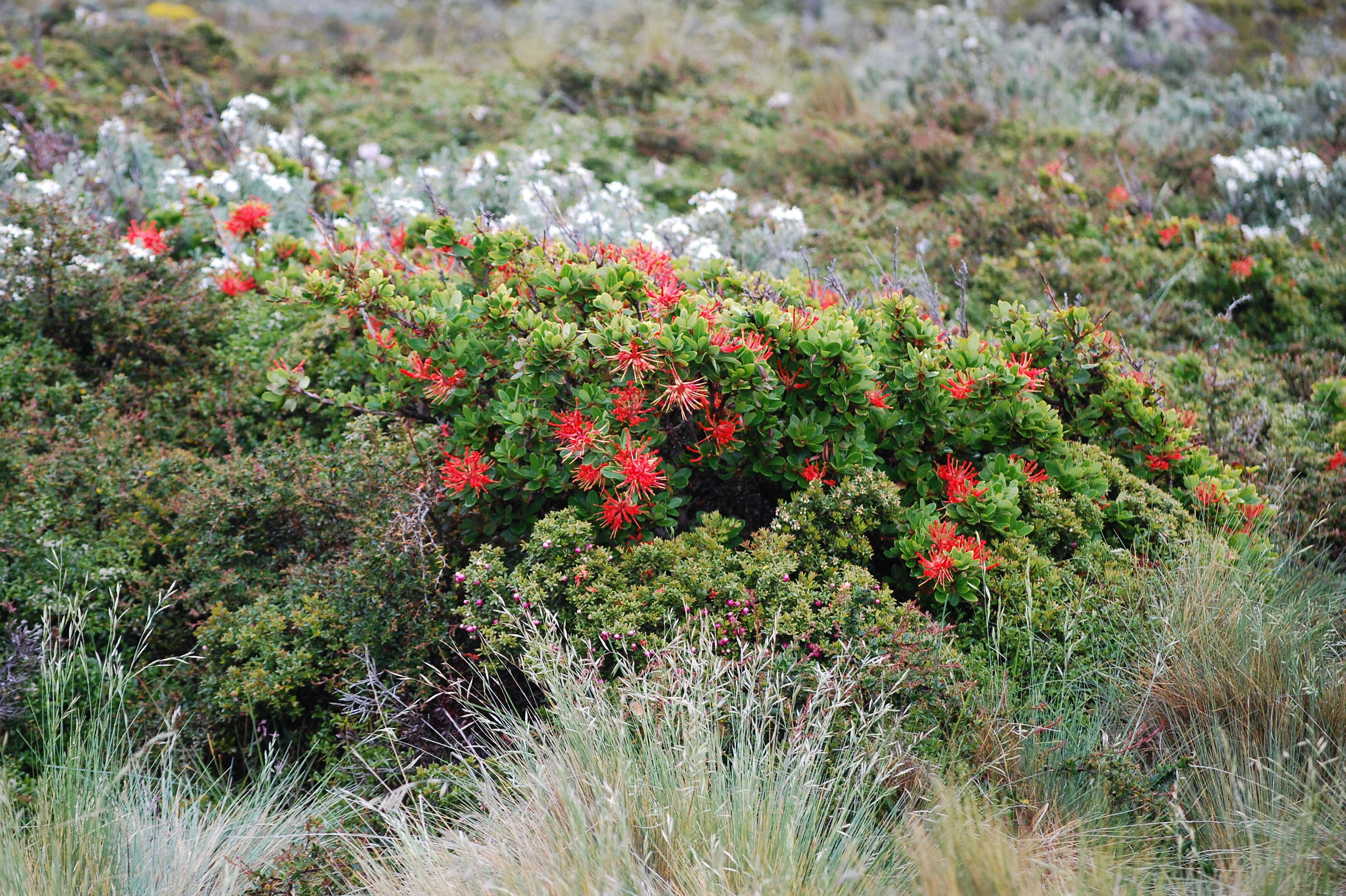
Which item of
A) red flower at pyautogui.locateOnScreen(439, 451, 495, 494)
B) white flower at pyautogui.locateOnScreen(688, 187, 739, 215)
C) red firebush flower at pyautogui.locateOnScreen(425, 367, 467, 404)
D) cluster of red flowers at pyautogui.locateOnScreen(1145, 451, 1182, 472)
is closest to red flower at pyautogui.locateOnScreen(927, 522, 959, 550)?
cluster of red flowers at pyautogui.locateOnScreen(1145, 451, 1182, 472)

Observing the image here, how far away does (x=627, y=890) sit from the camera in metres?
2.22

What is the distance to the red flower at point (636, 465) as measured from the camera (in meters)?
2.94

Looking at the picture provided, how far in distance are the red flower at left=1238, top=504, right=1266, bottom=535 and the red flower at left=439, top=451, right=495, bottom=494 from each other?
110 inches

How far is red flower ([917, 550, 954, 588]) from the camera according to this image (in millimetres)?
3049

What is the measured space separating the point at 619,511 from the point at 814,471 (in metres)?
0.69

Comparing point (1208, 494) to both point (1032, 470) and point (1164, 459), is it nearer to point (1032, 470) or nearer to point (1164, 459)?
point (1164, 459)

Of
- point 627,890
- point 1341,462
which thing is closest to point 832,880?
point 627,890

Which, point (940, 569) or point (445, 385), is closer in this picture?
point (940, 569)

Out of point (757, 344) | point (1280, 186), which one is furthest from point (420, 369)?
point (1280, 186)

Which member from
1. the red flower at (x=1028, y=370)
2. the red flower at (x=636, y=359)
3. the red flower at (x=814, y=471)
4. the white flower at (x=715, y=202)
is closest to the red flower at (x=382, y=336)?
the red flower at (x=636, y=359)

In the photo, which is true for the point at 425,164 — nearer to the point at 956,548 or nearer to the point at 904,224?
the point at 904,224

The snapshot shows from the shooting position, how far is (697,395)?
9.83 ft

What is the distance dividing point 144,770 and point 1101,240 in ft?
19.7

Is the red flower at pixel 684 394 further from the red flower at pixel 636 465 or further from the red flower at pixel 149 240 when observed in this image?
the red flower at pixel 149 240
